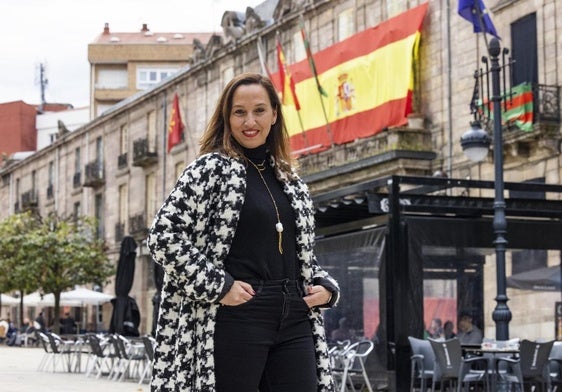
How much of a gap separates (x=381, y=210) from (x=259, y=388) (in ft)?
31.0

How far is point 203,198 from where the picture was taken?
3748 mm

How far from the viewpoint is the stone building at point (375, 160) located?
13453 mm

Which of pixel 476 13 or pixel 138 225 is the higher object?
pixel 476 13

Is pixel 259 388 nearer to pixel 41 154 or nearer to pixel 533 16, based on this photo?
pixel 533 16

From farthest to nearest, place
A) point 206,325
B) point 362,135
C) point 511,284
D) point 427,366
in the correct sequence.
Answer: point 362,135
point 511,284
point 427,366
point 206,325

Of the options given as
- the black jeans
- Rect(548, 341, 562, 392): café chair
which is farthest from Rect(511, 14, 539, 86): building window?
the black jeans

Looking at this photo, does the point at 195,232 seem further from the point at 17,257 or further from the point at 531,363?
the point at 17,257

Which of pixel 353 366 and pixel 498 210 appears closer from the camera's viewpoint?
pixel 498 210

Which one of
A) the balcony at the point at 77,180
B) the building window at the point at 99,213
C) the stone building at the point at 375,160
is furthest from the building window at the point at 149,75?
the building window at the point at 99,213

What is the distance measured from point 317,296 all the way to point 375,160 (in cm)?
2342

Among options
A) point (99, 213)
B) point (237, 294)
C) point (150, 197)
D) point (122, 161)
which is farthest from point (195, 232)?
point (99, 213)

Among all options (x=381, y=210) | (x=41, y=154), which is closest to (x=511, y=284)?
(x=381, y=210)

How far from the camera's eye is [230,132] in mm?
3928

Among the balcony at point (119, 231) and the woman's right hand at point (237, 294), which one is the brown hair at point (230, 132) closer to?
the woman's right hand at point (237, 294)
